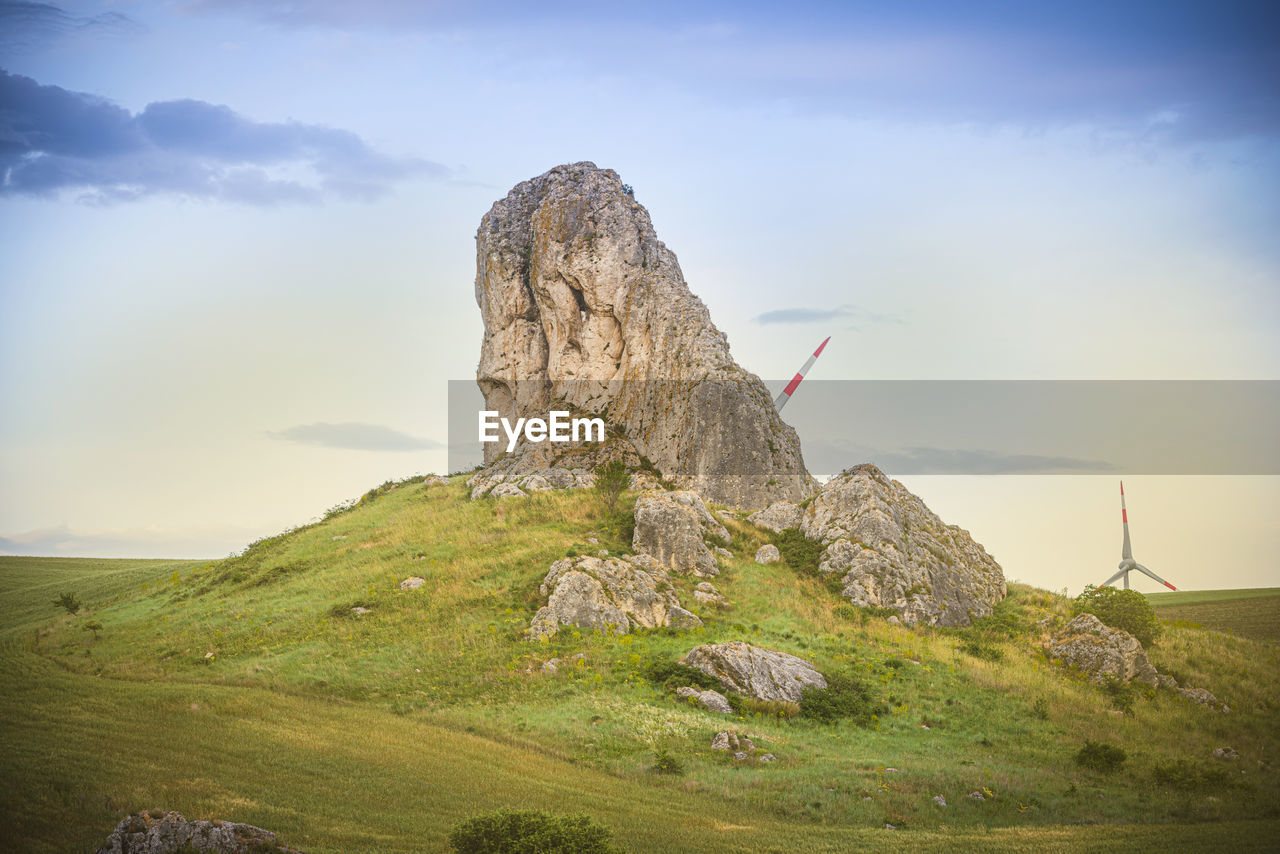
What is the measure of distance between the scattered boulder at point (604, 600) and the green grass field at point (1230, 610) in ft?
104

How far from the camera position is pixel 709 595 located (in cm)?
4431

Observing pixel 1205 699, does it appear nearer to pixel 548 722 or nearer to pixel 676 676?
pixel 676 676

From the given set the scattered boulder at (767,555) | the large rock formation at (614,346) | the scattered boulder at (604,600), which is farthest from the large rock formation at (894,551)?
the scattered boulder at (604,600)

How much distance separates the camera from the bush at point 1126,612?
1710 inches

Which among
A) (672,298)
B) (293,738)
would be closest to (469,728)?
(293,738)

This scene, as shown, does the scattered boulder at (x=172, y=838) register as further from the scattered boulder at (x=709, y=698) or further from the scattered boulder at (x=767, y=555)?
the scattered boulder at (x=767, y=555)

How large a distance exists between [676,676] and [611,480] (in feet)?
81.7

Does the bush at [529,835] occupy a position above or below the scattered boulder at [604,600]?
below

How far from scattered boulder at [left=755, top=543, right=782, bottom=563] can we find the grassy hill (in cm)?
91

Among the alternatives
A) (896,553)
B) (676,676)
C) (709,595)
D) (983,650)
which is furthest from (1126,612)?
(676,676)

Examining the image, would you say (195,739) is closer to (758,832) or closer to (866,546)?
(758,832)

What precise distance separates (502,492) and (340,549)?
35.8ft

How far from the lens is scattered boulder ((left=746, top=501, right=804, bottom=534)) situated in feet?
176

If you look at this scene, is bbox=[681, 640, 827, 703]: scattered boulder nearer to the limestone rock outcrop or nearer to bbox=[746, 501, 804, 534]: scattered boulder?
the limestone rock outcrop
